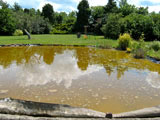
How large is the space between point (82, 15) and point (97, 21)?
4.62m

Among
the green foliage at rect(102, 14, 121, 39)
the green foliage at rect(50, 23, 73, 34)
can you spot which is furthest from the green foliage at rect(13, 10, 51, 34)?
the green foliage at rect(102, 14, 121, 39)

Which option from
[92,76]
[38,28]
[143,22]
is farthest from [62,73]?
[38,28]

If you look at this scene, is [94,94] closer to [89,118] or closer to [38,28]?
[89,118]

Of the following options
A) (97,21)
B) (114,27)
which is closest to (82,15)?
(97,21)

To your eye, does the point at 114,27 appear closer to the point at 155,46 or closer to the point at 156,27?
the point at 156,27

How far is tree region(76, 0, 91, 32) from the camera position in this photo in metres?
26.1

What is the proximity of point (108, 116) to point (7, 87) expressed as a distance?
2598mm

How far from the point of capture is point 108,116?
4.67 ft

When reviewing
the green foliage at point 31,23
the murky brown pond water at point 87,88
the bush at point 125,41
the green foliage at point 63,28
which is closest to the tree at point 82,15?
the green foliage at point 63,28

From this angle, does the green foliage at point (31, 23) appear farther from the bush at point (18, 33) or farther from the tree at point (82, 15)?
the tree at point (82, 15)

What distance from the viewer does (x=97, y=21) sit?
74.5ft

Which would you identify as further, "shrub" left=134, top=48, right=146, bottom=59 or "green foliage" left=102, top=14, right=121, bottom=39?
"green foliage" left=102, top=14, right=121, bottom=39

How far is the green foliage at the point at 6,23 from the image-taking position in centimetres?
1976

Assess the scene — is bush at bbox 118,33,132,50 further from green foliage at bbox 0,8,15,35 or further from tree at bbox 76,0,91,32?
tree at bbox 76,0,91,32
